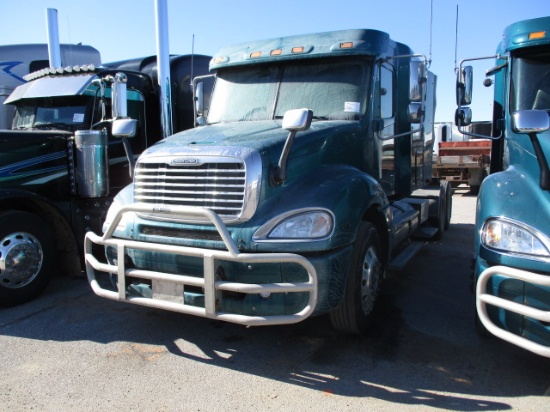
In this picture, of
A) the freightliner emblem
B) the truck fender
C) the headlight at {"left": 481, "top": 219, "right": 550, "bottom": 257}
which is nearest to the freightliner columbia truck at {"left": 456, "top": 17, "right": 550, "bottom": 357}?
the headlight at {"left": 481, "top": 219, "right": 550, "bottom": 257}

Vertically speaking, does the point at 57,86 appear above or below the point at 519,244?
above

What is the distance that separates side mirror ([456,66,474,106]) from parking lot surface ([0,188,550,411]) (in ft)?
6.94

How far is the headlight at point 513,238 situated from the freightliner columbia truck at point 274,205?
3.06 feet

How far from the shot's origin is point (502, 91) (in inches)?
197

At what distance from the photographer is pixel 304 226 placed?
334 centimetres

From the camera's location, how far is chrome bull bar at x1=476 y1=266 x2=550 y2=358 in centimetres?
271

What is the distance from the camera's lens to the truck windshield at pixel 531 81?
14.2ft

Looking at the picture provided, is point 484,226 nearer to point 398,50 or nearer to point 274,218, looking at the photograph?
point 274,218

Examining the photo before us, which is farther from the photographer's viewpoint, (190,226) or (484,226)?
(190,226)

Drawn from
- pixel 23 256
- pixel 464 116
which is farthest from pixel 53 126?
pixel 464 116

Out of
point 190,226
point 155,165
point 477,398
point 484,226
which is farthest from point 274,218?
point 477,398

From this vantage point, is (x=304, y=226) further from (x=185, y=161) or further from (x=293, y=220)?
(x=185, y=161)

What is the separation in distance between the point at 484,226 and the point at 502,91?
2.41m

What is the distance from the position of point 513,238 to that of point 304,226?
1.37m
